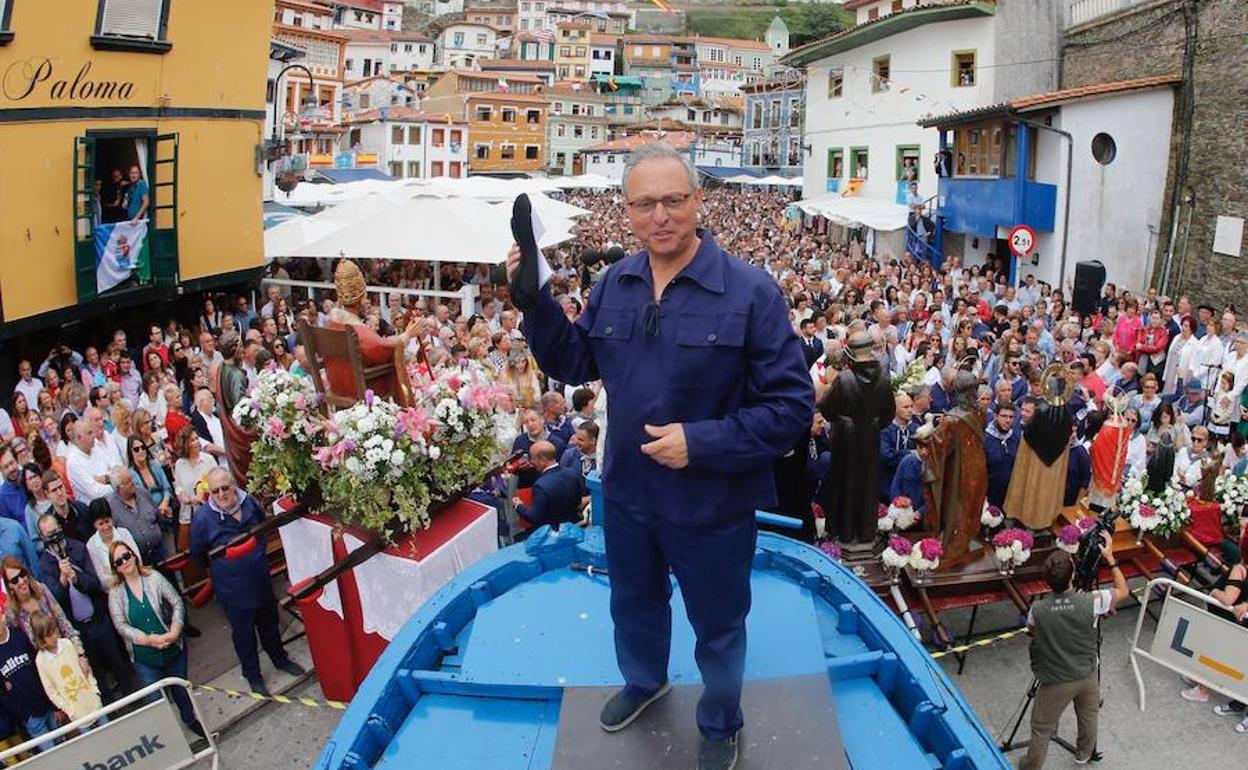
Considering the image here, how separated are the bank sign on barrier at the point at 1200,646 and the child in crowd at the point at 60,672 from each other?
718 centimetres

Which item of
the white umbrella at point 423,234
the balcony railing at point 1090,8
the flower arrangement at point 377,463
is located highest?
the balcony railing at point 1090,8

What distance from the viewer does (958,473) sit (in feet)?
22.7

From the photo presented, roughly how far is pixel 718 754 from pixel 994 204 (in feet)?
75.3

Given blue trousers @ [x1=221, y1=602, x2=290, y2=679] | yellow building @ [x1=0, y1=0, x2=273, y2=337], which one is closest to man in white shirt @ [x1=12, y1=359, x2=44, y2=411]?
yellow building @ [x1=0, y1=0, x2=273, y2=337]

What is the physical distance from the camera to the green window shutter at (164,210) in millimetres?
15305

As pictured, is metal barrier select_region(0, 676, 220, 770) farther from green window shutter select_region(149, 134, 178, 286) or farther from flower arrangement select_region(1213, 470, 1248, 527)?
green window shutter select_region(149, 134, 178, 286)

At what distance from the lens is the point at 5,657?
5875 mm

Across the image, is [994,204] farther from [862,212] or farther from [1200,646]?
[1200,646]

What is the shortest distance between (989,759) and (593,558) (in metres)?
2.13

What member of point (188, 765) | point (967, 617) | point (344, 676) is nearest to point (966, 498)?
point (967, 617)

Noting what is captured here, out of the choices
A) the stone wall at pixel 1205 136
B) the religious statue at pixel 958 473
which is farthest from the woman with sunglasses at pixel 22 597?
the stone wall at pixel 1205 136

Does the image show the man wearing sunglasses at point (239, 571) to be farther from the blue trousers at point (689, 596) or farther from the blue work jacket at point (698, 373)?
the blue work jacket at point (698, 373)

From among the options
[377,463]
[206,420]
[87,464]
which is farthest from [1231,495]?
[87,464]

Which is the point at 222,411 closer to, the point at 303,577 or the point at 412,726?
the point at 303,577
